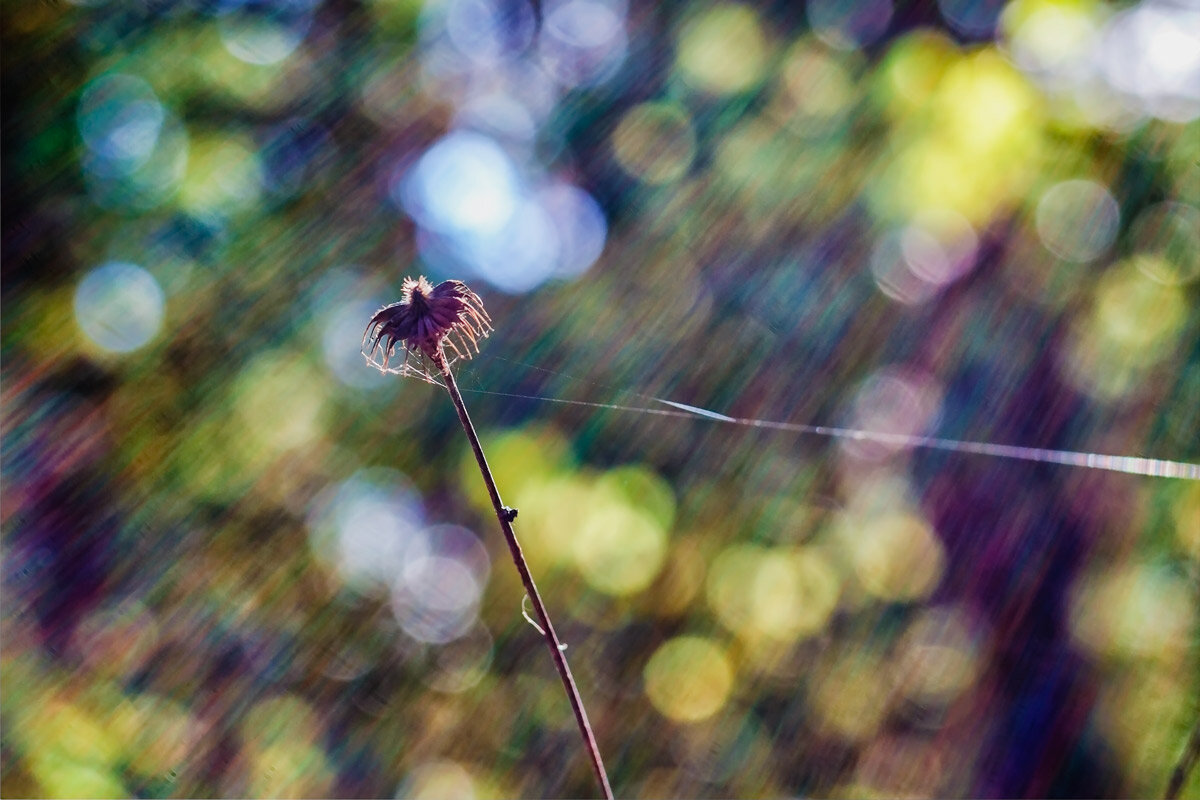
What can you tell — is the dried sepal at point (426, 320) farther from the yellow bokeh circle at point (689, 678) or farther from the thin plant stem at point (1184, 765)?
the yellow bokeh circle at point (689, 678)

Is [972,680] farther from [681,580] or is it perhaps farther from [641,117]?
[641,117]

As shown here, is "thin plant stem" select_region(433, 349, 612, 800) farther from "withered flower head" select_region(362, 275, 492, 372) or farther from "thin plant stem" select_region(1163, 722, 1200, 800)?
"thin plant stem" select_region(1163, 722, 1200, 800)

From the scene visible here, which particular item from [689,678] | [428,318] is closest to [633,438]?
[689,678]

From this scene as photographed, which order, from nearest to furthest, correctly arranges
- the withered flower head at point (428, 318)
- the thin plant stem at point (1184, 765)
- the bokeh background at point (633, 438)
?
1. the thin plant stem at point (1184, 765)
2. the withered flower head at point (428, 318)
3. the bokeh background at point (633, 438)

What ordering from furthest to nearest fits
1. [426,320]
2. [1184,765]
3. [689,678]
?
[689,678], [426,320], [1184,765]

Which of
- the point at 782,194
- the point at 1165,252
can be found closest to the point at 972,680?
the point at 1165,252

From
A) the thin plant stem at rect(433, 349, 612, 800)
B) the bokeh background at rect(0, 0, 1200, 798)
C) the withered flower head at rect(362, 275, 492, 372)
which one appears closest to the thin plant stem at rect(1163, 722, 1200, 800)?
the thin plant stem at rect(433, 349, 612, 800)

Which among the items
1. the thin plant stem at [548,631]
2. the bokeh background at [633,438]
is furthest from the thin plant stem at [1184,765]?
the bokeh background at [633,438]

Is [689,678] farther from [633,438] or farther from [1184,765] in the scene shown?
[1184,765]
